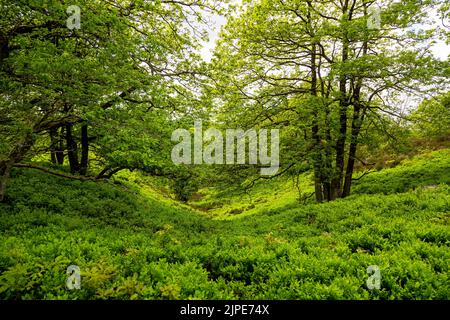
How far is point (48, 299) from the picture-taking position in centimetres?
441

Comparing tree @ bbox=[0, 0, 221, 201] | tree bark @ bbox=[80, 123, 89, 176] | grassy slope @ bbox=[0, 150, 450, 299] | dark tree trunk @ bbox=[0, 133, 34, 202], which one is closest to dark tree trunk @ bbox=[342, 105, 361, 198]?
grassy slope @ bbox=[0, 150, 450, 299]

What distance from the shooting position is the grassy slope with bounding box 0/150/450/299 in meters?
4.93

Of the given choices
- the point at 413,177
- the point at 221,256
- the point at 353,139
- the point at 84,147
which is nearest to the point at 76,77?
the point at 221,256

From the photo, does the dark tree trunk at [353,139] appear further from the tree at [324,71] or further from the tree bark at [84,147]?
the tree bark at [84,147]

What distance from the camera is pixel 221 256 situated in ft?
23.5

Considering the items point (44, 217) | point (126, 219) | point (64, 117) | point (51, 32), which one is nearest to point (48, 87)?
point (64, 117)

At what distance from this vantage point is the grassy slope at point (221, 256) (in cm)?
493

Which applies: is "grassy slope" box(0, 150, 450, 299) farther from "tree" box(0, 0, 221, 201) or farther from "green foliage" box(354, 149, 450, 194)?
"green foliage" box(354, 149, 450, 194)
